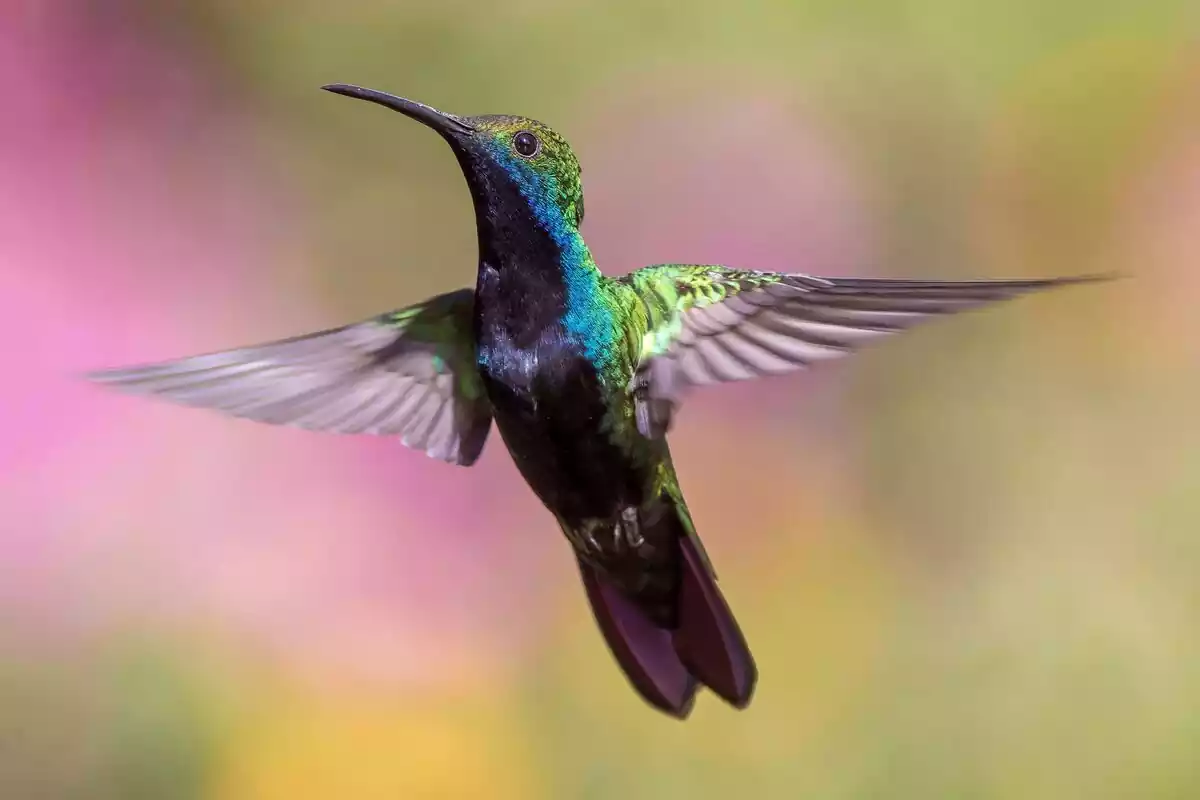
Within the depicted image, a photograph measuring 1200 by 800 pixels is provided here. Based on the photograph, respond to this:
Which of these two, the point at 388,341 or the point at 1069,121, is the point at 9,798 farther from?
the point at 1069,121

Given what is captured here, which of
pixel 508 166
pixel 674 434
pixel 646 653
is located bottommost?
pixel 646 653

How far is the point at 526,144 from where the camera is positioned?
0.73m

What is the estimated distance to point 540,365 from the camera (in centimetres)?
70

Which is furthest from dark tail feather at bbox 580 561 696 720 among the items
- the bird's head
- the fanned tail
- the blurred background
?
the blurred background

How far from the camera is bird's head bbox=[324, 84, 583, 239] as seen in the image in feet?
2.30

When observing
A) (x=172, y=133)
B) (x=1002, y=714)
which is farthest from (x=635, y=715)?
(x=172, y=133)

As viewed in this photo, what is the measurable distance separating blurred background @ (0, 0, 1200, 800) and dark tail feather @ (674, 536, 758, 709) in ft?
2.18

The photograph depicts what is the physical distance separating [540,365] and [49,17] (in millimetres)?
1251

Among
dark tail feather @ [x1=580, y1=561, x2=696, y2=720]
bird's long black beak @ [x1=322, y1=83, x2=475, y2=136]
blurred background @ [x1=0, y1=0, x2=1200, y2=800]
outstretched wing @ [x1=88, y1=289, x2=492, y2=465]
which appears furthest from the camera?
blurred background @ [x1=0, y1=0, x2=1200, y2=800]

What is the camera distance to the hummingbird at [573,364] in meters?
0.70

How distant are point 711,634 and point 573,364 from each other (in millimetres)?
299

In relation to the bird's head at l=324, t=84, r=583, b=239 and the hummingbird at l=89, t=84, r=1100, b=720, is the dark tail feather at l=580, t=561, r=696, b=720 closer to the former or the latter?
the hummingbird at l=89, t=84, r=1100, b=720

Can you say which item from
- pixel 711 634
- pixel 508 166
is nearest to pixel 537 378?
pixel 508 166

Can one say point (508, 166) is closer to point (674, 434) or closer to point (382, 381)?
point (382, 381)
